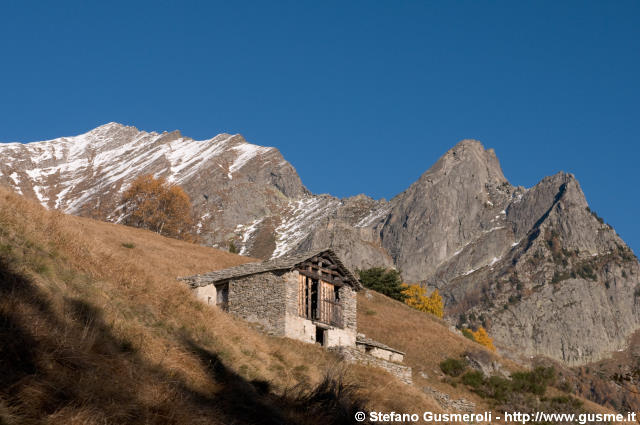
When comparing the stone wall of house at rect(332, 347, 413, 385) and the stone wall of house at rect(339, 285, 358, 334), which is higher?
the stone wall of house at rect(339, 285, 358, 334)

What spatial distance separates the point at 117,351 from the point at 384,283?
7085 centimetres

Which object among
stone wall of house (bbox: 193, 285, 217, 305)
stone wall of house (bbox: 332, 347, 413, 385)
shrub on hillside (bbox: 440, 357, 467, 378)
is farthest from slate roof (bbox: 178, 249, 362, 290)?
shrub on hillside (bbox: 440, 357, 467, 378)

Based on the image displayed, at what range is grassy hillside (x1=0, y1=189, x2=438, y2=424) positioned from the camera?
8.48 meters

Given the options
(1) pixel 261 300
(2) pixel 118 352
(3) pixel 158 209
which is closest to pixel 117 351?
(2) pixel 118 352

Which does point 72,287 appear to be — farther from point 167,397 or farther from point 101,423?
point 101,423

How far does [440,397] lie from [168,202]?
68.4 m

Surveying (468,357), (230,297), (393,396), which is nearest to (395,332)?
(468,357)

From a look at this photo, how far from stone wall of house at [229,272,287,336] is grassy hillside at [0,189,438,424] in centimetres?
1919

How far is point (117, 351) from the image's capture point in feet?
36.7

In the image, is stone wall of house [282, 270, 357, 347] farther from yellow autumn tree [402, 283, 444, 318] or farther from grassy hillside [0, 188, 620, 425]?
yellow autumn tree [402, 283, 444, 318]

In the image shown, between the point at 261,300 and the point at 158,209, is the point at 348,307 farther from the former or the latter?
the point at 158,209

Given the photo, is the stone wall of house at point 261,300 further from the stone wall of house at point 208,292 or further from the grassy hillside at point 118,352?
the grassy hillside at point 118,352

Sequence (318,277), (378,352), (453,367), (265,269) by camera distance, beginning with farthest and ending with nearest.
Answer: (453,367) < (318,277) < (378,352) < (265,269)

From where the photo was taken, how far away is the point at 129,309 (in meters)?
14.1
